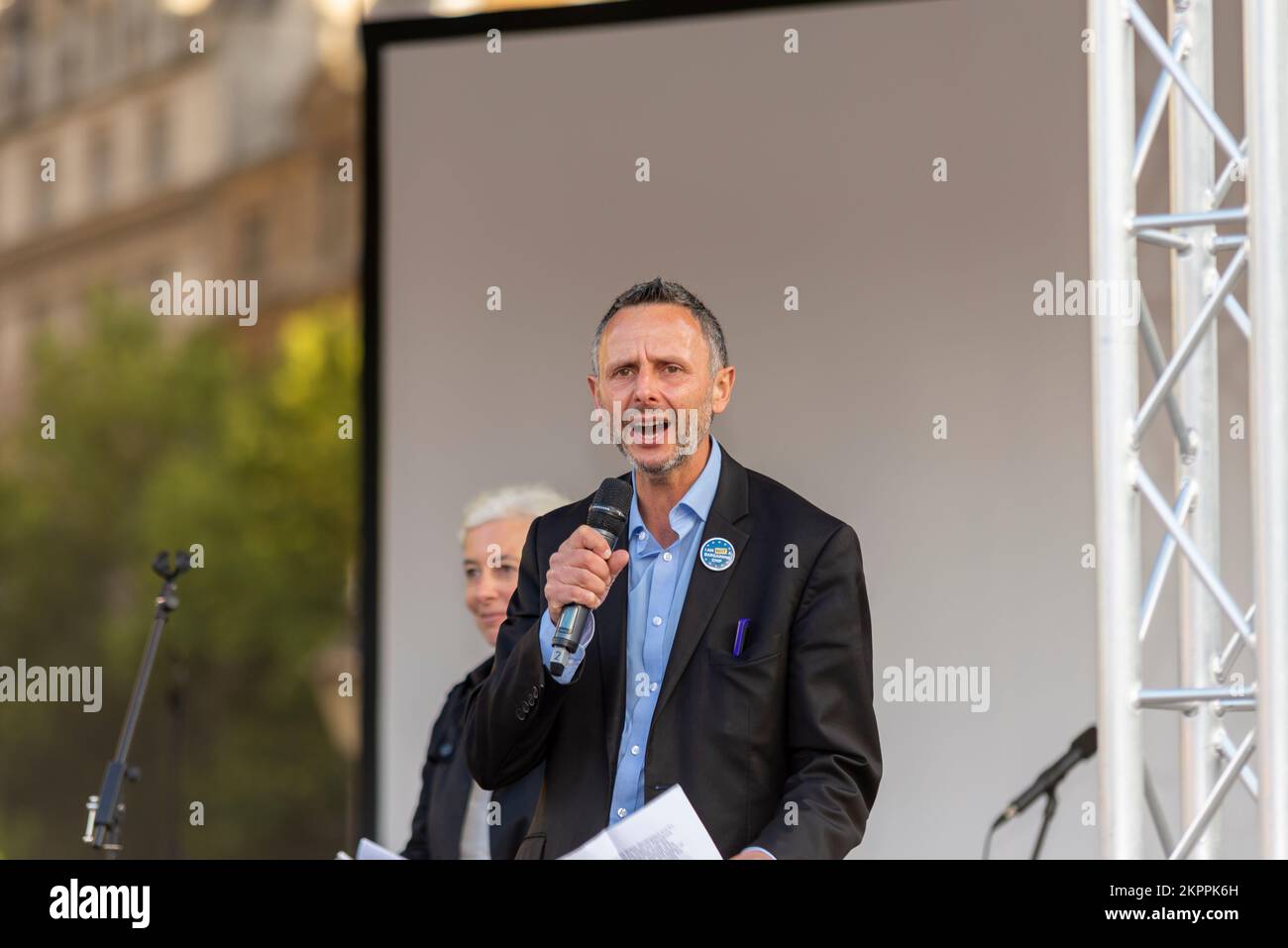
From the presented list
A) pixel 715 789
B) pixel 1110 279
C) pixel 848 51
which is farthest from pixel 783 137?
pixel 715 789

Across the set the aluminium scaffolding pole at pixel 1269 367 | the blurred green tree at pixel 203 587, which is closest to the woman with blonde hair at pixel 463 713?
the aluminium scaffolding pole at pixel 1269 367

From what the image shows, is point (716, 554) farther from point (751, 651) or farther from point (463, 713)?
point (463, 713)

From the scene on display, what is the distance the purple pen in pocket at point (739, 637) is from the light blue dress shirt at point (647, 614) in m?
0.10

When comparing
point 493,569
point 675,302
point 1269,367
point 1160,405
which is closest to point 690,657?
point 675,302

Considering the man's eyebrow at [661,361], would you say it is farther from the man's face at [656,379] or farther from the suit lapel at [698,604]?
the suit lapel at [698,604]

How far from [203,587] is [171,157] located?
27.1 feet

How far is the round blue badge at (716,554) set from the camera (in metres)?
2.72

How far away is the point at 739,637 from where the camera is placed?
2.66 metres

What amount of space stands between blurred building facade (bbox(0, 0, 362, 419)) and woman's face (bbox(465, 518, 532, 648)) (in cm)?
1827

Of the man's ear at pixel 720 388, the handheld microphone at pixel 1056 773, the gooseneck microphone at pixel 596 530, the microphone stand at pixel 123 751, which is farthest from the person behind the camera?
the handheld microphone at pixel 1056 773

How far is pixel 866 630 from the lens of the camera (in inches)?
107

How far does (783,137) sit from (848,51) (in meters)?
0.35
